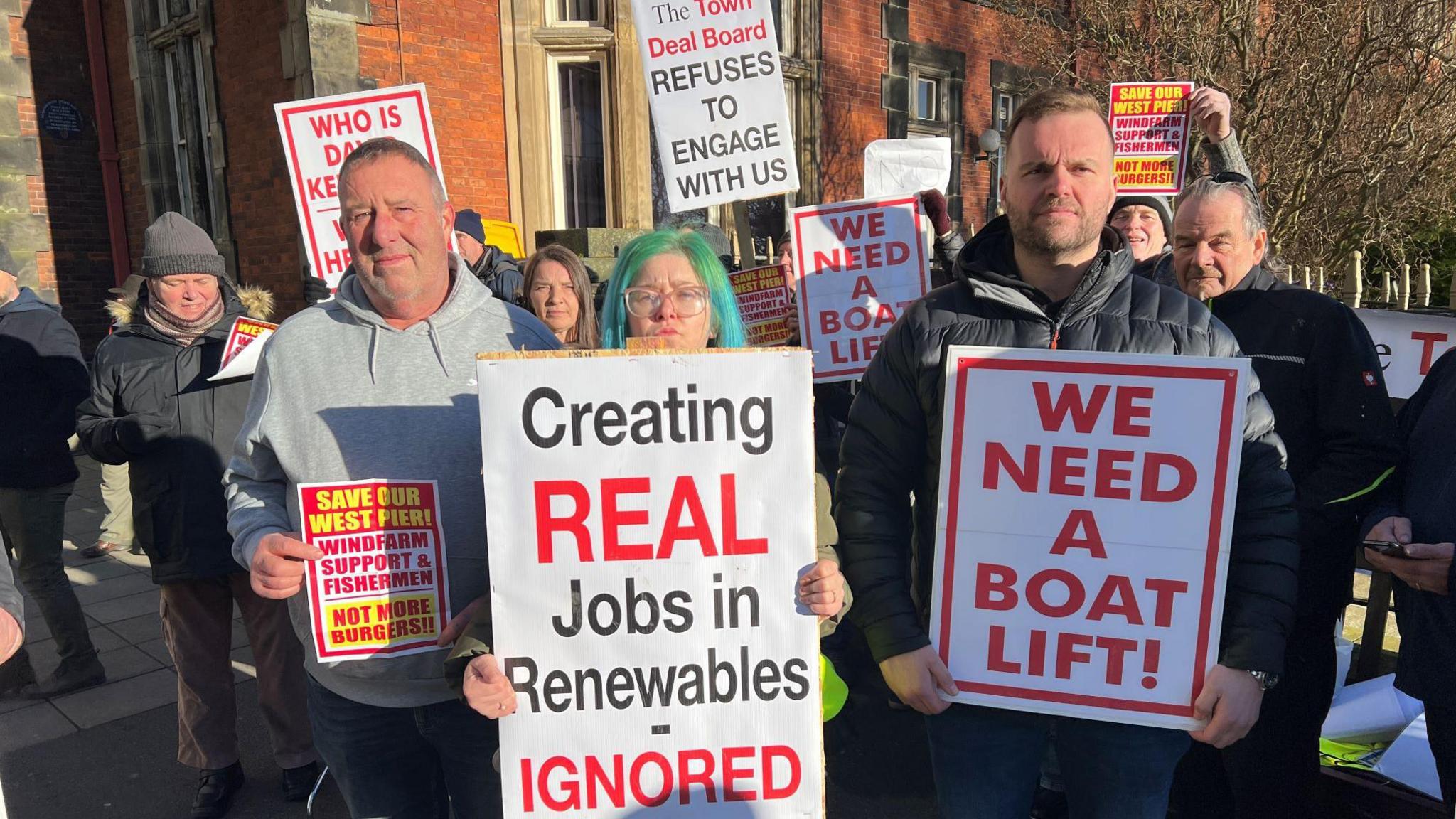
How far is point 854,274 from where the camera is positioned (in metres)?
4.09

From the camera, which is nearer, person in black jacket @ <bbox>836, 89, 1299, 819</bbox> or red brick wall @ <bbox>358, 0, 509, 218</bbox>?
person in black jacket @ <bbox>836, 89, 1299, 819</bbox>

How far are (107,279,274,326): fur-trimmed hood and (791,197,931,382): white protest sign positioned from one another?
231cm

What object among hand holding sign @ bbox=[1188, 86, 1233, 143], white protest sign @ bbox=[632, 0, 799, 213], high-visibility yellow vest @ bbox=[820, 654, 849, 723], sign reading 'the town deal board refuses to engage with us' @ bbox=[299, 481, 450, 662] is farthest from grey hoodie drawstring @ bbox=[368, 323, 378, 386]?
hand holding sign @ bbox=[1188, 86, 1233, 143]

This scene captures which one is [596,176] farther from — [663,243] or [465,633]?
[465,633]

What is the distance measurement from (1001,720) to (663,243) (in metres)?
1.31

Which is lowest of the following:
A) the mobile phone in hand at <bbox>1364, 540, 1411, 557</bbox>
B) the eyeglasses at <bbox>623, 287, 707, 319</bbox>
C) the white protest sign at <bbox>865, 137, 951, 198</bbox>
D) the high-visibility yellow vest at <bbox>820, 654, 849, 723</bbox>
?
the high-visibility yellow vest at <bbox>820, 654, 849, 723</bbox>

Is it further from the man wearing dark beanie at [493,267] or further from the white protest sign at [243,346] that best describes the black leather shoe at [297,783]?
the man wearing dark beanie at [493,267]

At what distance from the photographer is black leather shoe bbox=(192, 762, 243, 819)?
125 inches

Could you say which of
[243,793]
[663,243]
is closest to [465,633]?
[663,243]

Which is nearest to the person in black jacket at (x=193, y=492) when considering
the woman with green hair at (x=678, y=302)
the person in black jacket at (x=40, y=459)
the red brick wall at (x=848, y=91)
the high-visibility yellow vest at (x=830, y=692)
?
the person in black jacket at (x=40, y=459)

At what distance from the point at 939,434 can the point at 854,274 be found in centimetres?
236

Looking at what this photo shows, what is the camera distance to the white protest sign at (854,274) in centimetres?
406

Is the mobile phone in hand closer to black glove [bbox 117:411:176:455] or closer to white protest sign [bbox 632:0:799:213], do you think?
white protest sign [bbox 632:0:799:213]

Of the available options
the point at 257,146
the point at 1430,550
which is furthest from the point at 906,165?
the point at 1430,550
